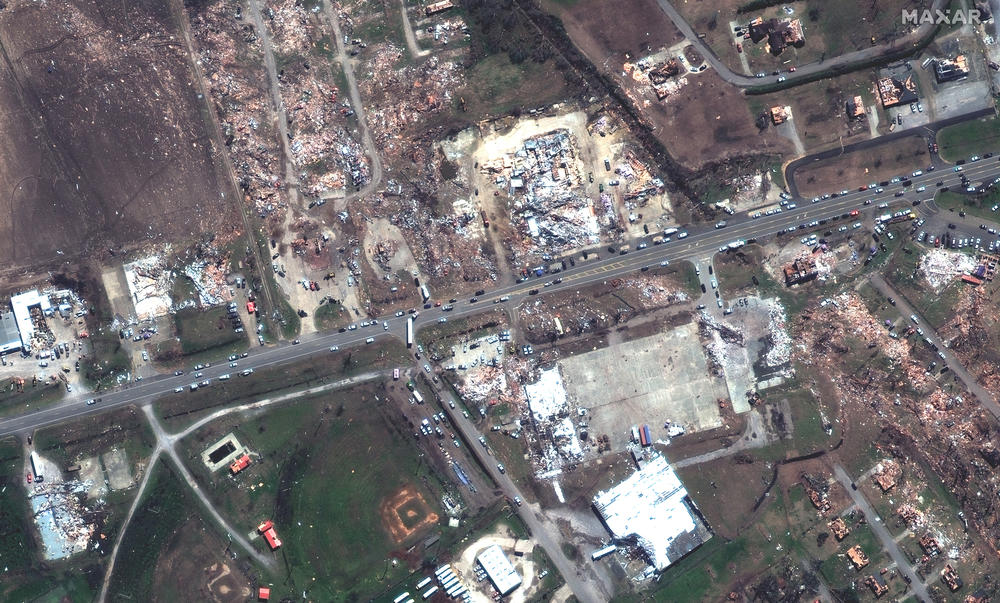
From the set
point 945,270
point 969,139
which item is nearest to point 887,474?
point 945,270

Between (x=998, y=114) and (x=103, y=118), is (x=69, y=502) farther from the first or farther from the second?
(x=998, y=114)

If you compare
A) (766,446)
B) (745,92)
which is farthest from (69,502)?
(745,92)

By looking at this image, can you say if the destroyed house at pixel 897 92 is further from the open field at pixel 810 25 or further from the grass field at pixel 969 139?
the grass field at pixel 969 139

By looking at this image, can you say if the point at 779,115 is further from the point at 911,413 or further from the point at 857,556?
the point at 857,556

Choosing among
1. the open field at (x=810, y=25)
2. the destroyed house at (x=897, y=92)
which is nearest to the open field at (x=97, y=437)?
the open field at (x=810, y=25)

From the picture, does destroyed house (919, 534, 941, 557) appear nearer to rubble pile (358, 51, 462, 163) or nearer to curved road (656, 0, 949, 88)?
curved road (656, 0, 949, 88)
